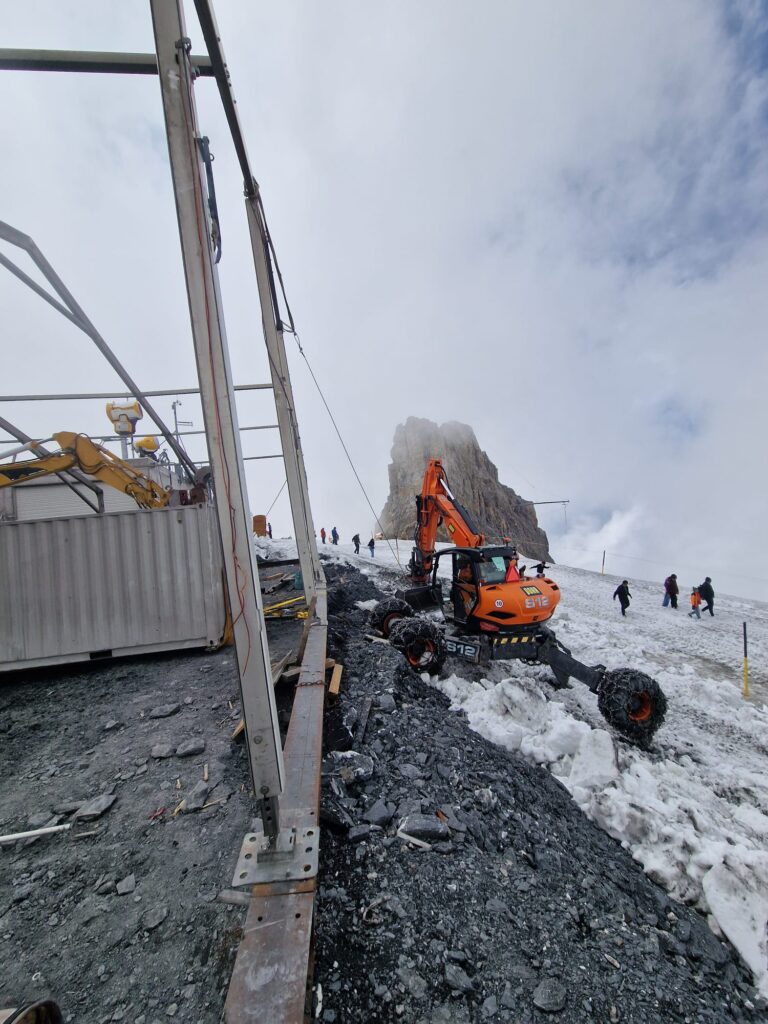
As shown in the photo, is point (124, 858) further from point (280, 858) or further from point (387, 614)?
point (387, 614)

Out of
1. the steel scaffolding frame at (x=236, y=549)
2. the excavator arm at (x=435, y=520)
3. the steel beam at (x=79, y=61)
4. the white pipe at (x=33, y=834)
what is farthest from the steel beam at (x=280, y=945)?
the excavator arm at (x=435, y=520)

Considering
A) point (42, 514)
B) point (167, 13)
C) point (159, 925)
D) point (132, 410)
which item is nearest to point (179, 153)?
point (167, 13)

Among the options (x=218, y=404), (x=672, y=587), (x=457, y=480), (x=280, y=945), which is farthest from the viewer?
(x=457, y=480)

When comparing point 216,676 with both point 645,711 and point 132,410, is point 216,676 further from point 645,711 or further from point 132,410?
point 132,410

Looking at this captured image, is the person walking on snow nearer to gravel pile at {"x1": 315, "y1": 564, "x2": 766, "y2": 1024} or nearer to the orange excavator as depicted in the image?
the orange excavator

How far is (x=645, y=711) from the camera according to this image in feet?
18.5

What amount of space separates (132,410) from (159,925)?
1470 centimetres

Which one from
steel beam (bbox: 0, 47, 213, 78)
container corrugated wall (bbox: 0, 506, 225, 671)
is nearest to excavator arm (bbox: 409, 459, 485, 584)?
container corrugated wall (bbox: 0, 506, 225, 671)

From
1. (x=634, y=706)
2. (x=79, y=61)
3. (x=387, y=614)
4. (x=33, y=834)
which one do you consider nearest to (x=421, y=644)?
(x=387, y=614)

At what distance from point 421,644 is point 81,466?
20.7ft

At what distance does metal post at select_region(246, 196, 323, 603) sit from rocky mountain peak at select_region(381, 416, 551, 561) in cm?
4998

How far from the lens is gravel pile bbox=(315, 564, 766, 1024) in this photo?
2.05 metres

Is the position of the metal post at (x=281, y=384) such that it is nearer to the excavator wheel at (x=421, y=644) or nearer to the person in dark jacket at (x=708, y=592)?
the excavator wheel at (x=421, y=644)

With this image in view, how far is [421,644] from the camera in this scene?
667cm
